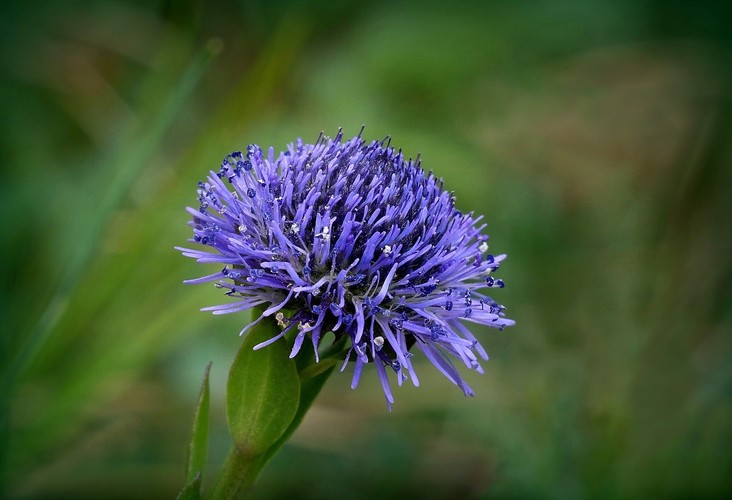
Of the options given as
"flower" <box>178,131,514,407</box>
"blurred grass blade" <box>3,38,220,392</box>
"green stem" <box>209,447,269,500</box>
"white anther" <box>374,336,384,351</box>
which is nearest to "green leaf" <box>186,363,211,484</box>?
"green stem" <box>209,447,269,500</box>

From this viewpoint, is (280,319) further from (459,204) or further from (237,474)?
(459,204)

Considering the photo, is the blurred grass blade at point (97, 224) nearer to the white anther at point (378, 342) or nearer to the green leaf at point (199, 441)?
the green leaf at point (199, 441)

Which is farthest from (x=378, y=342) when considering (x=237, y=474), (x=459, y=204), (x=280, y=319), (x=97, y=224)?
(x=459, y=204)

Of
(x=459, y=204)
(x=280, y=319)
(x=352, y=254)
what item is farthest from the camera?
(x=459, y=204)

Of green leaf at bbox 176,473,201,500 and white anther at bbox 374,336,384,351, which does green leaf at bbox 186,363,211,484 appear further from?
white anther at bbox 374,336,384,351

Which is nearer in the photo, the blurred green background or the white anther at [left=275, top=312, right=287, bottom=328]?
the white anther at [left=275, top=312, right=287, bottom=328]

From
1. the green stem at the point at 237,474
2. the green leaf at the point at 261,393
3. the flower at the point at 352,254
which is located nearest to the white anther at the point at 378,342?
the flower at the point at 352,254

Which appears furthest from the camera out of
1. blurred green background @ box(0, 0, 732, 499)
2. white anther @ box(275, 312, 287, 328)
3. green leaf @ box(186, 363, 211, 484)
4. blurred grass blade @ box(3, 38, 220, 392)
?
blurred green background @ box(0, 0, 732, 499)
